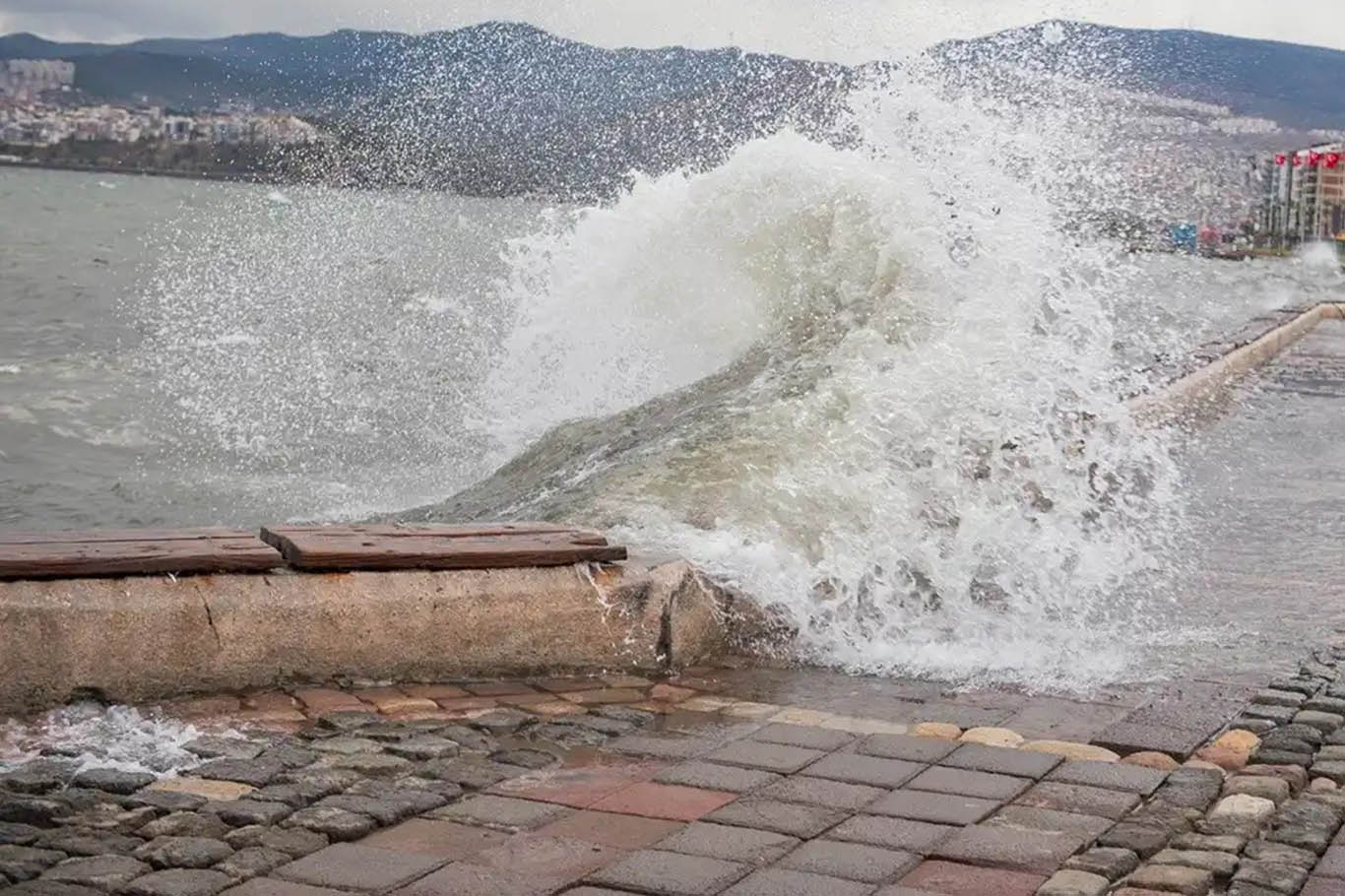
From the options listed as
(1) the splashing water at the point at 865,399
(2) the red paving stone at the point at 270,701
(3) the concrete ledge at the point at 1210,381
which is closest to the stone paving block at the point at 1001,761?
(1) the splashing water at the point at 865,399

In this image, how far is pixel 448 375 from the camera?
2158cm

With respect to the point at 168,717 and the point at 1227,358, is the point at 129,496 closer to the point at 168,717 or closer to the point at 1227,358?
the point at 168,717

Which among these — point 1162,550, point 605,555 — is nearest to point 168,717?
point 605,555

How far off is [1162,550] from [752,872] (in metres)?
4.93

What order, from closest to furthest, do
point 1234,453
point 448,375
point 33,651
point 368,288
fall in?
point 33,651 < point 1234,453 < point 448,375 < point 368,288

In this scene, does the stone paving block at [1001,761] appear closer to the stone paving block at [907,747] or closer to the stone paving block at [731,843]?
the stone paving block at [907,747]

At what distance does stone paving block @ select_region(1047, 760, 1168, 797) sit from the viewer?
4.52 metres

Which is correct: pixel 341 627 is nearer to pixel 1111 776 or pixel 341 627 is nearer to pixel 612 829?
pixel 612 829

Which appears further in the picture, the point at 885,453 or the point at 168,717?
the point at 885,453

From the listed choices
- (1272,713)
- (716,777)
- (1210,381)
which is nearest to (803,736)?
(716,777)

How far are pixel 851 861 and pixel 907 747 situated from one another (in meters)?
1.00

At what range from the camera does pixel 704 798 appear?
439 centimetres

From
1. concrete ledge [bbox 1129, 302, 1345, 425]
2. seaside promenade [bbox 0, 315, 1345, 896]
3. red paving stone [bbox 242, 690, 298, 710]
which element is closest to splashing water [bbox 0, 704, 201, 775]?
seaside promenade [bbox 0, 315, 1345, 896]

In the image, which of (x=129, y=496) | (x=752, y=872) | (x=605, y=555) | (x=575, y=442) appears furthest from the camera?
(x=129, y=496)
